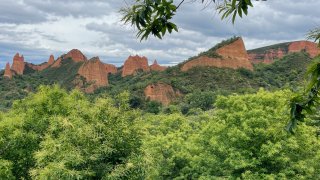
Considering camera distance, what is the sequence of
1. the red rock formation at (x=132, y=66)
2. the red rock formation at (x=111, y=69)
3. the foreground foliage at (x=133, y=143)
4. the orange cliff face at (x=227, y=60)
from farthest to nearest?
the red rock formation at (x=111, y=69)
the red rock formation at (x=132, y=66)
the orange cliff face at (x=227, y=60)
the foreground foliage at (x=133, y=143)

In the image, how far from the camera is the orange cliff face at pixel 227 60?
109 m

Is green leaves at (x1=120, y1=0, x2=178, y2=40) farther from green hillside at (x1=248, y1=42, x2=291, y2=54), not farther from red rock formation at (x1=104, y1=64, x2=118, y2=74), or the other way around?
green hillside at (x1=248, y1=42, x2=291, y2=54)

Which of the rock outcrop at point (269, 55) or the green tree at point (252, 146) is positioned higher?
the rock outcrop at point (269, 55)

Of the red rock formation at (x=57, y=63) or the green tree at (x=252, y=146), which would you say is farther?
the red rock formation at (x=57, y=63)

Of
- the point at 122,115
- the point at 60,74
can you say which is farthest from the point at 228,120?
the point at 60,74

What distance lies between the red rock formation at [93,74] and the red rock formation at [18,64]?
35.1 m

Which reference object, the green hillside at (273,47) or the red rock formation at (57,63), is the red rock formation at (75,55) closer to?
the red rock formation at (57,63)

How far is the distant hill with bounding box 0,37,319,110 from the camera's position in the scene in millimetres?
91062

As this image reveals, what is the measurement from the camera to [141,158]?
1393 cm

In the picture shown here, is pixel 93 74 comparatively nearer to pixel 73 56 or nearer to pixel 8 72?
pixel 73 56

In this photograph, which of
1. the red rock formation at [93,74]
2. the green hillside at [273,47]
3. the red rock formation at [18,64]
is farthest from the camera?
the green hillside at [273,47]

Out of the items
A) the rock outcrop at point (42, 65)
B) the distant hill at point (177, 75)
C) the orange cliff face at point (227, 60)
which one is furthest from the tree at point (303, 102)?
the rock outcrop at point (42, 65)

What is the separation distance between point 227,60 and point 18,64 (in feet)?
317

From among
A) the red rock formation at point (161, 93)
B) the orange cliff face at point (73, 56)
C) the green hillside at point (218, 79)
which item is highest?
the orange cliff face at point (73, 56)
